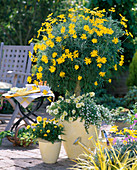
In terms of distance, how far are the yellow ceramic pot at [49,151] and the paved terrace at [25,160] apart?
0.16 ft

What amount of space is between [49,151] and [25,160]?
0.26 meters

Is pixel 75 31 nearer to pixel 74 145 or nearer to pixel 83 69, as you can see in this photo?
pixel 83 69

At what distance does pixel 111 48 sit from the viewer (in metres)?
2.88

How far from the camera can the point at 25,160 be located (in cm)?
271

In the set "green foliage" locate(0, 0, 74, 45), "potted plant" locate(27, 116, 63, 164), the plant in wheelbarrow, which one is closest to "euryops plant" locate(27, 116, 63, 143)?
"potted plant" locate(27, 116, 63, 164)

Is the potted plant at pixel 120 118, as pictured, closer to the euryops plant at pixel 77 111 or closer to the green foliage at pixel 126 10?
the euryops plant at pixel 77 111

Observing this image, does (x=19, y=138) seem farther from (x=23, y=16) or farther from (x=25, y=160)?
(x=23, y=16)

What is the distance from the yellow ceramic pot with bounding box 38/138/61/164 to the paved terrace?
0.05 m

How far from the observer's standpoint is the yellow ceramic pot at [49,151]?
2.62 metres

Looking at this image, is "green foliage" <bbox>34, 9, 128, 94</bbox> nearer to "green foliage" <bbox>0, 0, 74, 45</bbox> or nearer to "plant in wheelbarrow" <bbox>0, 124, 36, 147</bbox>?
"plant in wheelbarrow" <bbox>0, 124, 36, 147</bbox>

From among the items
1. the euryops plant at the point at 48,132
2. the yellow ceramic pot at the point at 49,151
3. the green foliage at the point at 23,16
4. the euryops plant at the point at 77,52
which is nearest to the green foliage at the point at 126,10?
the green foliage at the point at 23,16

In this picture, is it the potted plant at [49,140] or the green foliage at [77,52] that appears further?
the green foliage at [77,52]

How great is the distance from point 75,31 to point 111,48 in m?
0.39

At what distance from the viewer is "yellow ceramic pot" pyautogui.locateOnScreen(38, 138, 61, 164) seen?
2.62 metres
